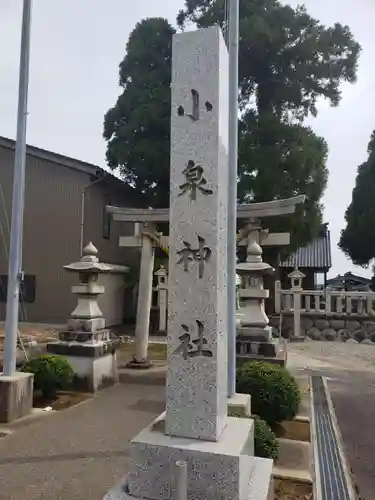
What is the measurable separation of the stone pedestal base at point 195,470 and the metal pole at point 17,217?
3442mm

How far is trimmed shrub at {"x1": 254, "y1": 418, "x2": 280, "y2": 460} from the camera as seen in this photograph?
14.4 ft

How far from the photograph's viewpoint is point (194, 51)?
11.7 feet

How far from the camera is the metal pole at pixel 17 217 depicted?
612cm

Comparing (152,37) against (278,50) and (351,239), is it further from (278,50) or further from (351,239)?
(351,239)

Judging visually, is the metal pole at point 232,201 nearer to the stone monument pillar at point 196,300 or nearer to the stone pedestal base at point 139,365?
the stone monument pillar at point 196,300

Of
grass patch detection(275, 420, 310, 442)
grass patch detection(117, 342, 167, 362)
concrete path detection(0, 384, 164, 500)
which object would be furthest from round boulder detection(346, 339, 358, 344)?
concrete path detection(0, 384, 164, 500)

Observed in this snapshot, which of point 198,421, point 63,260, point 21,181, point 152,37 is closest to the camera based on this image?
point 198,421

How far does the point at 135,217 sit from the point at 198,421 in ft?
25.5

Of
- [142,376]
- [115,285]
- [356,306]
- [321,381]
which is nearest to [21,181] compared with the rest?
[142,376]

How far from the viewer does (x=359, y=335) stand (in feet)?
56.8

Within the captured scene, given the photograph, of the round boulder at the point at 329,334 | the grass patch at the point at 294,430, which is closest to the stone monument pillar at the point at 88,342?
the grass patch at the point at 294,430

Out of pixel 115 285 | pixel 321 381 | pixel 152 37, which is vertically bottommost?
pixel 321 381

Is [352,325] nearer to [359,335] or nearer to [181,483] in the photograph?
[359,335]

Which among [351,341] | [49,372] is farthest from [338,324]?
[49,372]
